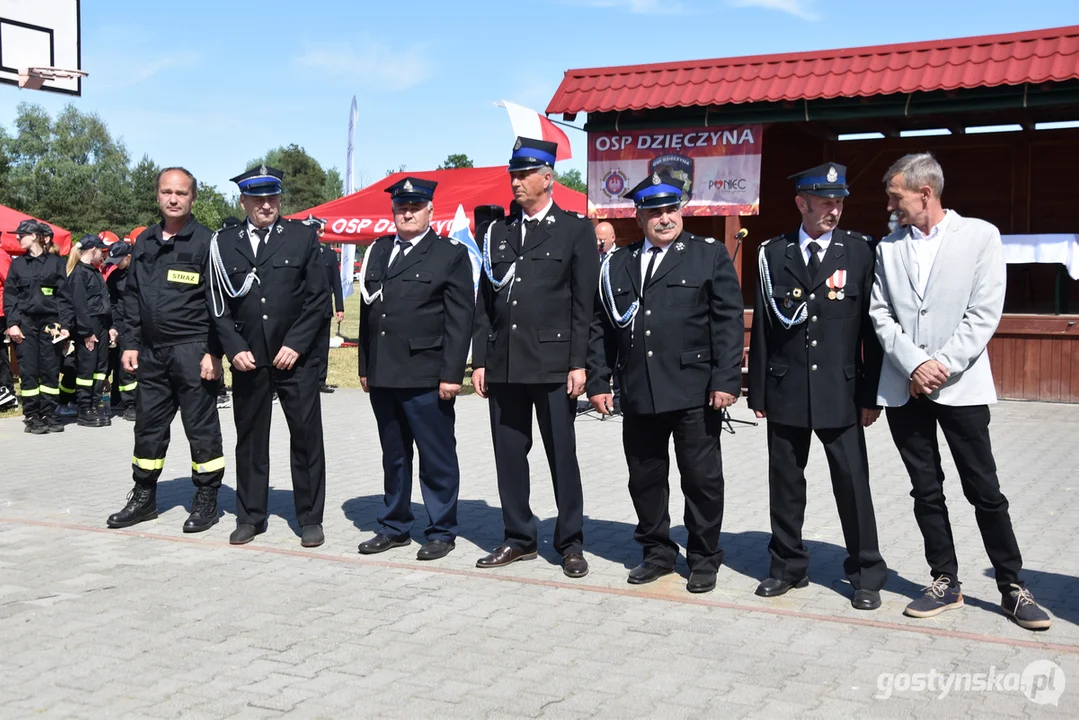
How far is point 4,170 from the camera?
67.2 meters

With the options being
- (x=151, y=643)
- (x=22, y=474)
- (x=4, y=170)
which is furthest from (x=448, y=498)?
(x=4, y=170)

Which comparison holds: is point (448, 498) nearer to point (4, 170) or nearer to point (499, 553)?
point (499, 553)

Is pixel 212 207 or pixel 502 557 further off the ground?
pixel 212 207

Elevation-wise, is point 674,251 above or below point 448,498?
above

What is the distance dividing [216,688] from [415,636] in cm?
92

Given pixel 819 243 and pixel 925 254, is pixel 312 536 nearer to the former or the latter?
pixel 819 243

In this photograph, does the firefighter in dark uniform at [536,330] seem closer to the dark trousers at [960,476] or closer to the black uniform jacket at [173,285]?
the dark trousers at [960,476]

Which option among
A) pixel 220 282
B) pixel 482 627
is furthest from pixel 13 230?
pixel 482 627

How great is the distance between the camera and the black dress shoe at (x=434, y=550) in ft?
20.3

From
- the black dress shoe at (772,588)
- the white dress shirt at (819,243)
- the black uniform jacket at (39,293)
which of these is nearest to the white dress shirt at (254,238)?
the white dress shirt at (819,243)

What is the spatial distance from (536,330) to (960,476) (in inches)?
85.3

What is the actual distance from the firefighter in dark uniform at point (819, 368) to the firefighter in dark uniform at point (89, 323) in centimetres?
885

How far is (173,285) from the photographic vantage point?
6.83m

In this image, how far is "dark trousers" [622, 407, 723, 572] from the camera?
5.60 m
